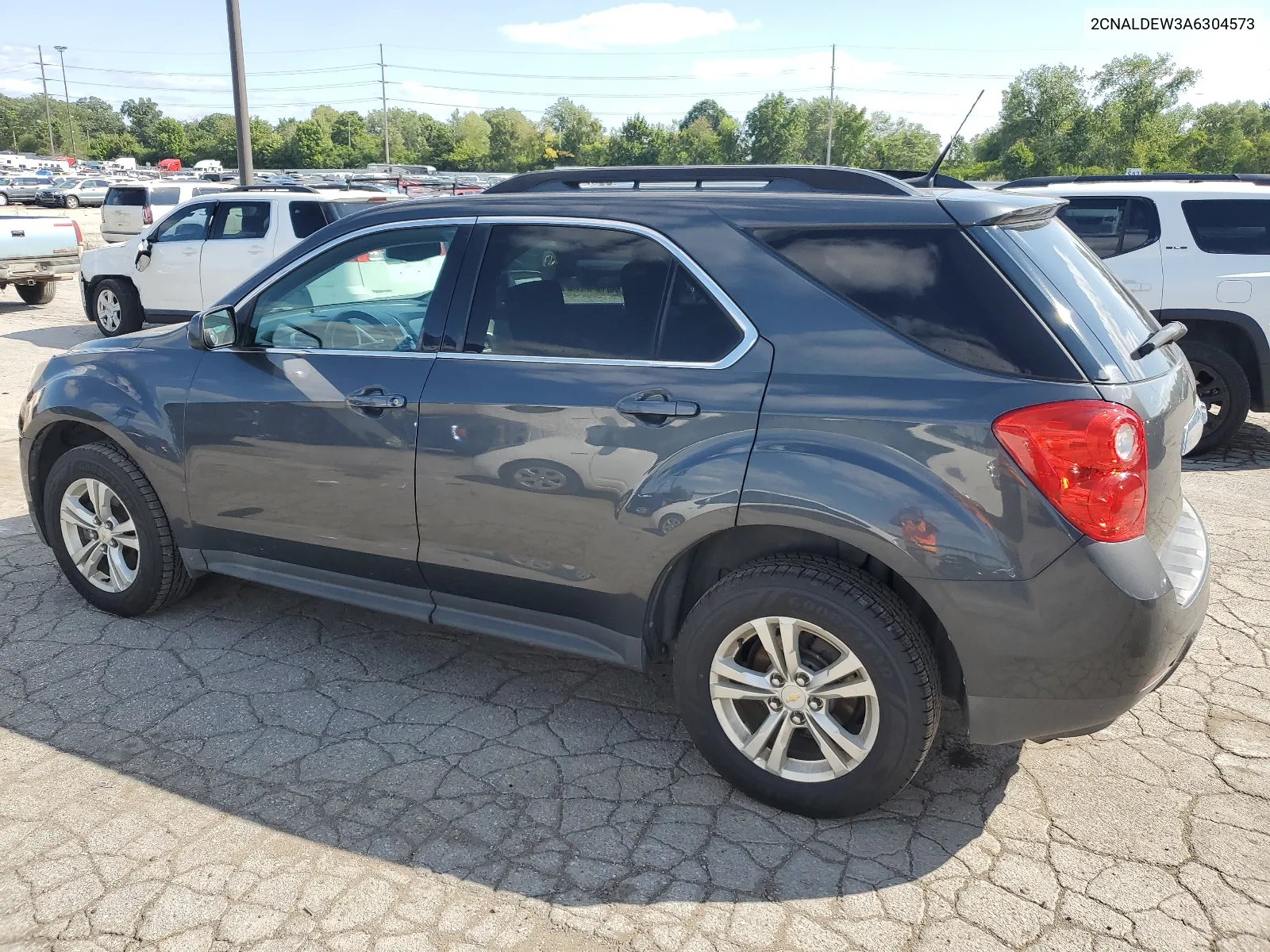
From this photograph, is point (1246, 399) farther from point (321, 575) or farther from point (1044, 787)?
point (321, 575)

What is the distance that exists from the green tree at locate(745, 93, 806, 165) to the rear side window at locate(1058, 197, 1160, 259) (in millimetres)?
104599

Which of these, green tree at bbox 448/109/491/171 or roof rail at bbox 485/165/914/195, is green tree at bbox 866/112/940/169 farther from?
roof rail at bbox 485/165/914/195

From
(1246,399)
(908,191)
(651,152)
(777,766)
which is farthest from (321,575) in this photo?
(651,152)

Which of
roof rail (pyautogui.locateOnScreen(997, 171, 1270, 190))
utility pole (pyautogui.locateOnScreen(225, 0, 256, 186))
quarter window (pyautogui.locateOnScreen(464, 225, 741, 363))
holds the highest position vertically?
utility pole (pyautogui.locateOnScreen(225, 0, 256, 186))

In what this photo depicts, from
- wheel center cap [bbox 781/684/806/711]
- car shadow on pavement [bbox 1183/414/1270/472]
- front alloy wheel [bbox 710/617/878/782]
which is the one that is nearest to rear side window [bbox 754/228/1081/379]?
front alloy wheel [bbox 710/617/878/782]

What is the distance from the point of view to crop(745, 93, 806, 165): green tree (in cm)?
10906

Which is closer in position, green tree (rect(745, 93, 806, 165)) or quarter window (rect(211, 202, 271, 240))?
quarter window (rect(211, 202, 271, 240))

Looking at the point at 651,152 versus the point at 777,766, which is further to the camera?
the point at 651,152

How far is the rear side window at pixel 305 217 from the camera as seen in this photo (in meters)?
11.2


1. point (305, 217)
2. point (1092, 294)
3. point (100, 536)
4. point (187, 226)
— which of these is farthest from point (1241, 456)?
point (187, 226)

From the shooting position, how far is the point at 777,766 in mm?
3043

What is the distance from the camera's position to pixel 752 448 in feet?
9.50

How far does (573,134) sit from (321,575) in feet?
414

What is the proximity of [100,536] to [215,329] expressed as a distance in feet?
4.05
